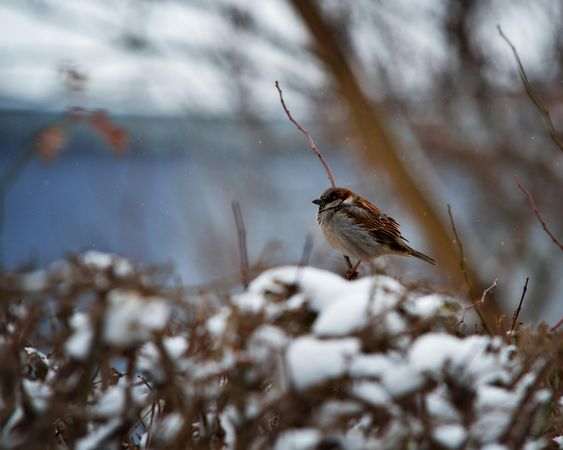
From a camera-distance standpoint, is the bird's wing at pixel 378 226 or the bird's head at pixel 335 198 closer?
the bird's head at pixel 335 198

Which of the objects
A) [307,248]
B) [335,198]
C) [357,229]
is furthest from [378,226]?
[307,248]

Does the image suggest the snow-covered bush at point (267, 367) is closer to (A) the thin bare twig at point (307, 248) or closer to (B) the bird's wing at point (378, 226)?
(A) the thin bare twig at point (307, 248)

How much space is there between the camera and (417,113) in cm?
819

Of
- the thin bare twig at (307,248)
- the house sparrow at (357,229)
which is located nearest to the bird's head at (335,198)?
the house sparrow at (357,229)

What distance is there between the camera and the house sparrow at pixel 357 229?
12.3 feet

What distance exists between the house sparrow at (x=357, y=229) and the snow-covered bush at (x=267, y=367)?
2364mm

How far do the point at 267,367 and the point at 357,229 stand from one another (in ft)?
8.53

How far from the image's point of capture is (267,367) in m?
1.23

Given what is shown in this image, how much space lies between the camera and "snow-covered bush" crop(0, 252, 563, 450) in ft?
3.93

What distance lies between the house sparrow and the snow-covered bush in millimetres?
2364

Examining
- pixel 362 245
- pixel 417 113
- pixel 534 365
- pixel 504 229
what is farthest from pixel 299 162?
pixel 534 365

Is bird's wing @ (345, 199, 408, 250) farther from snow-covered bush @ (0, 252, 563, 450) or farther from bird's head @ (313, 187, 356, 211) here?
snow-covered bush @ (0, 252, 563, 450)

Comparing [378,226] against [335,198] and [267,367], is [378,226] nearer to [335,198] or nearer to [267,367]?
[335,198]

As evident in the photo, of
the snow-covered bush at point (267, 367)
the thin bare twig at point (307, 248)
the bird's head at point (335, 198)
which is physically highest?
the thin bare twig at point (307, 248)
